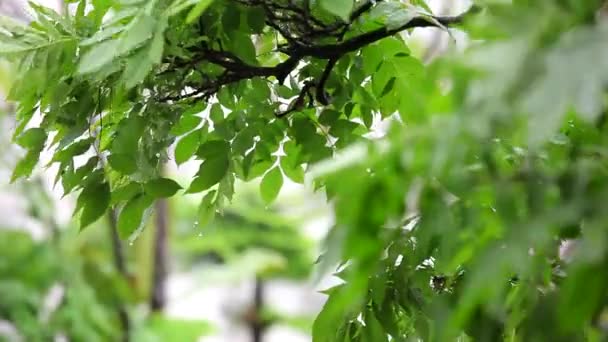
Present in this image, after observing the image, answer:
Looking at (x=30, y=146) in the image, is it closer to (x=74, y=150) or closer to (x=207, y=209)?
(x=74, y=150)

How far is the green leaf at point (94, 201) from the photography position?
594 mm

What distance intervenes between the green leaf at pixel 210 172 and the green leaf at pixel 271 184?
3.4 inches

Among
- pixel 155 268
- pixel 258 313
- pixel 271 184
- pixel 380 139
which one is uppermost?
pixel 380 139

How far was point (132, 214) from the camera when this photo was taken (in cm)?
61

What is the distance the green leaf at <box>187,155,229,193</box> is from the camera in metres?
0.62

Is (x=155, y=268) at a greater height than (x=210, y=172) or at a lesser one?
lesser

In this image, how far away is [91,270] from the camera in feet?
6.95

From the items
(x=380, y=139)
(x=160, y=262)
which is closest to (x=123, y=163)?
(x=380, y=139)

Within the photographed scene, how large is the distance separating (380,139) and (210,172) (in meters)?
0.25

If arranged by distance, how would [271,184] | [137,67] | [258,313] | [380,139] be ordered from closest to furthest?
[380,139], [137,67], [271,184], [258,313]

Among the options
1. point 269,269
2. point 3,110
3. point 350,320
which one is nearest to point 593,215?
point 350,320

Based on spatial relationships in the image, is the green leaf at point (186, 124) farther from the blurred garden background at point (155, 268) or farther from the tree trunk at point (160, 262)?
the tree trunk at point (160, 262)

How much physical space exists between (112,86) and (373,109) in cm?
22

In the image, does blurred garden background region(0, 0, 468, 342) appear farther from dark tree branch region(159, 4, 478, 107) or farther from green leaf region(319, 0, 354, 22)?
green leaf region(319, 0, 354, 22)
